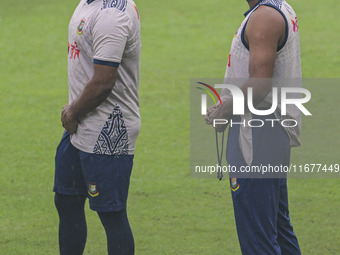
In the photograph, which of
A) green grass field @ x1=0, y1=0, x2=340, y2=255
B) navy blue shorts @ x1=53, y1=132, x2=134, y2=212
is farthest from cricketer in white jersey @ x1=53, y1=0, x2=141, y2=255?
green grass field @ x1=0, y1=0, x2=340, y2=255

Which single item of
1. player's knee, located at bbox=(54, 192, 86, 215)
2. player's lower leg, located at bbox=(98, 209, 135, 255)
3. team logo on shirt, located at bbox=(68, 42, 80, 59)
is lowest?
player's lower leg, located at bbox=(98, 209, 135, 255)

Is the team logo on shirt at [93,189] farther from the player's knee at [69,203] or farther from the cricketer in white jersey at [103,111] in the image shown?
the player's knee at [69,203]

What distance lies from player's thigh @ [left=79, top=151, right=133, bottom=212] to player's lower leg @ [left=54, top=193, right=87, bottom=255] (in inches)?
10.2

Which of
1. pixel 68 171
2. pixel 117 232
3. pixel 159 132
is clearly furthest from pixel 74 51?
pixel 159 132

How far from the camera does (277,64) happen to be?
381 cm

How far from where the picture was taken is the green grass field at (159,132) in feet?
18.6

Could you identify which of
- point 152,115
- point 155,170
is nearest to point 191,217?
point 155,170

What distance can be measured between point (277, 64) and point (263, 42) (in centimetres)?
19

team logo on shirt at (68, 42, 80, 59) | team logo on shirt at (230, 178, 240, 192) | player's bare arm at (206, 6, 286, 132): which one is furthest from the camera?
team logo on shirt at (68, 42, 80, 59)

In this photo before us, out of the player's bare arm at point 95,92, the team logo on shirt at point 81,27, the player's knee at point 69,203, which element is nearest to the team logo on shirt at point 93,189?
the player's knee at point 69,203

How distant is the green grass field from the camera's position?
566 cm

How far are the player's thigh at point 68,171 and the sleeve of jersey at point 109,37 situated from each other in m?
0.62

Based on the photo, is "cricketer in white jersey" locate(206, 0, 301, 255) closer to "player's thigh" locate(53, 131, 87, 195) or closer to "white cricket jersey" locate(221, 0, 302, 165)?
"white cricket jersey" locate(221, 0, 302, 165)

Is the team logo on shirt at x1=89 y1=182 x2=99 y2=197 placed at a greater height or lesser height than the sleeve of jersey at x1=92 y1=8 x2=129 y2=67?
lesser
